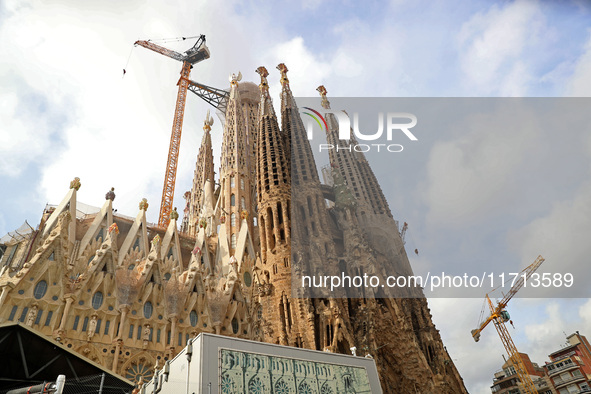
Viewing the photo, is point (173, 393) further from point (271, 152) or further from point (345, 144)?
point (345, 144)

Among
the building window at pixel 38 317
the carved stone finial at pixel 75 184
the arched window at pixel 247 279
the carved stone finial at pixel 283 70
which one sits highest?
the carved stone finial at pixel 283 70

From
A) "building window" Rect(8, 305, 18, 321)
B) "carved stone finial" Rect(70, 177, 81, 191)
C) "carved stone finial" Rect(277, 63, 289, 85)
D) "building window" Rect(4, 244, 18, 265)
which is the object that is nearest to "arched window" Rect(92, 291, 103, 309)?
"building window" Rect(8, 305, 18, 321)

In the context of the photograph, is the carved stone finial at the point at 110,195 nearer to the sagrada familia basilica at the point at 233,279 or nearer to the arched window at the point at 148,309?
the sagrada familia basilica at the point at 233,279

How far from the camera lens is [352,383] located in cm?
1898

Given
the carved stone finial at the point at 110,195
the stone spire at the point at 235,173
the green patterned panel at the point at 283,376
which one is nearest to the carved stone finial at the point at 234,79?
the stone spire at the point at 235,173

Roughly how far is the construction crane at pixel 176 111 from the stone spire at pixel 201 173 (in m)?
3.40

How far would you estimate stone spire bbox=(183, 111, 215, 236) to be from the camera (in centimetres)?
5233

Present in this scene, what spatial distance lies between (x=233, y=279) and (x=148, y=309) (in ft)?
21.8

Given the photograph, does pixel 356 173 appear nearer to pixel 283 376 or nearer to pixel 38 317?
pixel 283 376

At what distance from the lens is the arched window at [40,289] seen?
74.5 ft

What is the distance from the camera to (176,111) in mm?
58750

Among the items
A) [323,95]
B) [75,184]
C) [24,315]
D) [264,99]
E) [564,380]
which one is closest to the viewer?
[24,315]

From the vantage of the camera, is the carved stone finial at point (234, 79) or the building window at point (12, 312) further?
the carved stone finial at point (234, 79)

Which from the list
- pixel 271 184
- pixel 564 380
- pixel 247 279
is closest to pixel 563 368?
pixel 564 380
